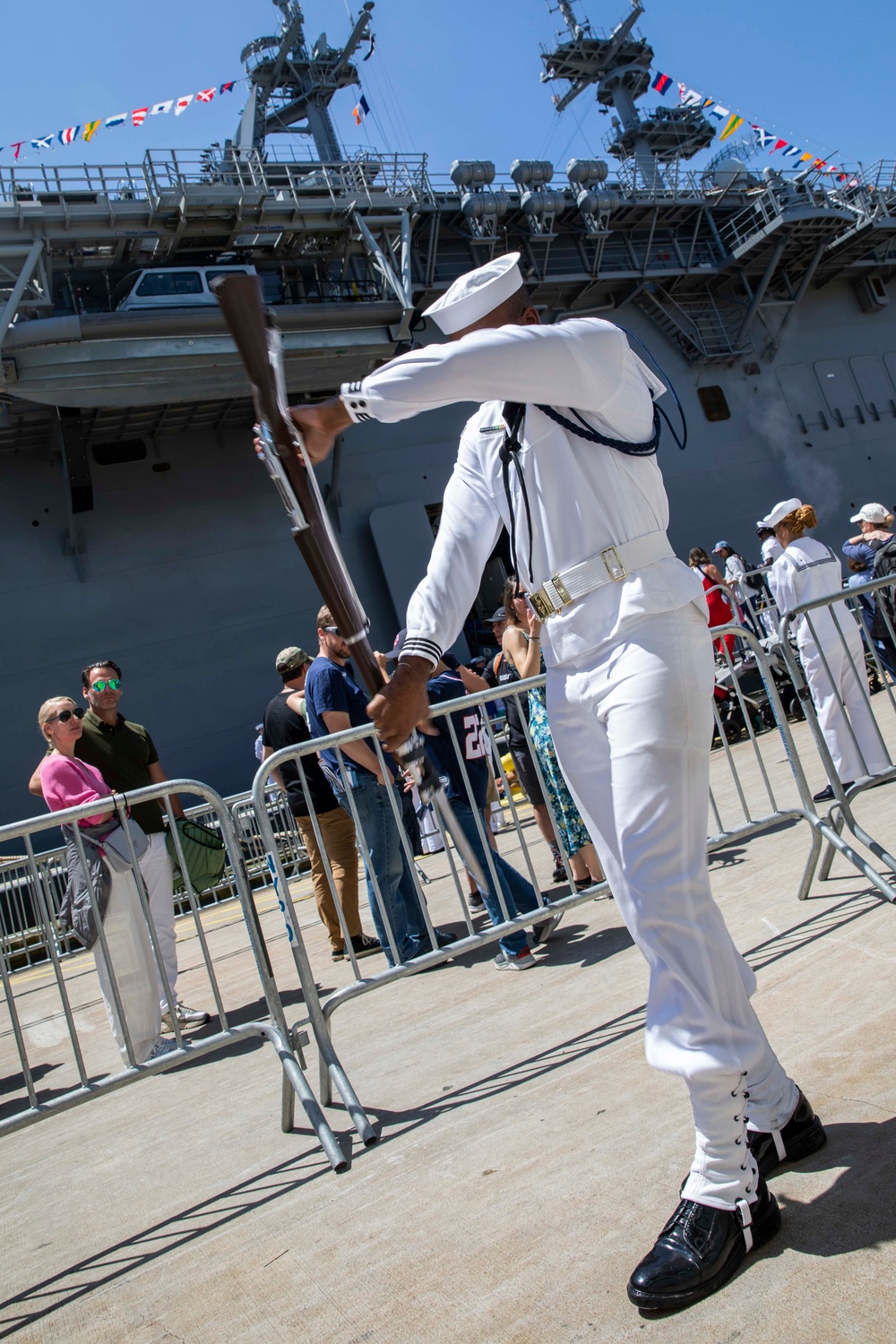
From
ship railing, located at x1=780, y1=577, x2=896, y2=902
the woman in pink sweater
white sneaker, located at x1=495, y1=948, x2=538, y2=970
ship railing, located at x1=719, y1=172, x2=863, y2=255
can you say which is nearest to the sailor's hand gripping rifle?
white sneaker, located at x1=495, y1=948, x2=538, y2=970

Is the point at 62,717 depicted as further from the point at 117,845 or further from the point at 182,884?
the point at 182,884

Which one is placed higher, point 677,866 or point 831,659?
point 831,659

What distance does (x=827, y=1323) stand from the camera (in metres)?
1.56

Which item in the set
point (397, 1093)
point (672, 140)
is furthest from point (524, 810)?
point (672, 140)

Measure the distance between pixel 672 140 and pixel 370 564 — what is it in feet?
62.4

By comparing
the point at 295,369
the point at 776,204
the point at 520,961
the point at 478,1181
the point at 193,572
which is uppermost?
the point at 776,204

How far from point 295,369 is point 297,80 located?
45.5 ft

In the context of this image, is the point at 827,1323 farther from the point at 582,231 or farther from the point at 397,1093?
the point at 582,231

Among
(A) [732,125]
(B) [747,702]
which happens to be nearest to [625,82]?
(A) [732,125]

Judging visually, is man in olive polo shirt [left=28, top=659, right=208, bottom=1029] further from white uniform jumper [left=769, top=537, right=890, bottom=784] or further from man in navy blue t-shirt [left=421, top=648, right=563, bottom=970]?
white uniform jumper [left=769, top=537, right=890, bottom=784]

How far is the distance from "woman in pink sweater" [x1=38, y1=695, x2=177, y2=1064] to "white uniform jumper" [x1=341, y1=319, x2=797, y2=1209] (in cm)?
296

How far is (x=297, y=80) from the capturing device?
82.5 ft

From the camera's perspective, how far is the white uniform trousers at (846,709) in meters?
5.70

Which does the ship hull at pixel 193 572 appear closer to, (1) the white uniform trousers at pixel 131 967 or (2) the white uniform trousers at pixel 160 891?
(2) the white uniform trousers at pixel 160 891
